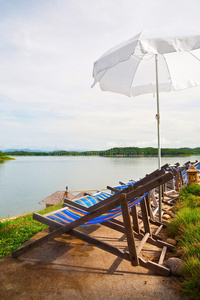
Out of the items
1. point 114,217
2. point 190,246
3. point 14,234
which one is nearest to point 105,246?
point 114,217

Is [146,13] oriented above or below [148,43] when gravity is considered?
above

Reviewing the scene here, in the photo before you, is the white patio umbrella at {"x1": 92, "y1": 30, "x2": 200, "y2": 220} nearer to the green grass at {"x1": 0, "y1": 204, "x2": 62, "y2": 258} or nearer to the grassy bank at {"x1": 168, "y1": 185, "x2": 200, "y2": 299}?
the grassy bank at {"x1": 168, "y1": 185, "x2": 200, "y2": 299}

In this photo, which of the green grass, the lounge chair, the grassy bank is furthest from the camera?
the green grass

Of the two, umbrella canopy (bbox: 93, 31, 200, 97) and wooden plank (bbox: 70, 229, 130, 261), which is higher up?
umbrella canopy (bbox: 93, 31, 200, 97)

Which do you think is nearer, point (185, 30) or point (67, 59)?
point (185, 30)

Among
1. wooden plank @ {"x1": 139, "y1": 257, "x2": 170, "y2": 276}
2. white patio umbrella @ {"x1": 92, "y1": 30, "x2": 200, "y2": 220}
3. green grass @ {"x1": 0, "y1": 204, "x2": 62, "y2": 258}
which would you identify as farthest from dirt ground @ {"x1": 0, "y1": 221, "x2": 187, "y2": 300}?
white patio umbrella @ {"x1": 92, "y1": 30, "x2": 200, "y2": 220}

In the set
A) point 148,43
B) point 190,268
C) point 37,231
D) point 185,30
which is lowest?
point 37,231

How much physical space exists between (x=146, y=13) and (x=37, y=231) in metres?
4.45

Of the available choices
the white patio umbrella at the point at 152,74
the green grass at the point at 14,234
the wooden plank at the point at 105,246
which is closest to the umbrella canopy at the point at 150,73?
the white patio umbrella at the point at 152,74

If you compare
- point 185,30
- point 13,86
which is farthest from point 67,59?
point 13,86

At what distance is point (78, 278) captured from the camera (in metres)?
2.16

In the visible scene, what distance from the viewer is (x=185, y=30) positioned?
8.89ft

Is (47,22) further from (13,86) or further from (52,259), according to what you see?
(13,86)

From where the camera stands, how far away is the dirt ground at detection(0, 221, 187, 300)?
1900mm
